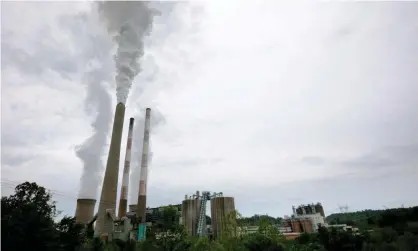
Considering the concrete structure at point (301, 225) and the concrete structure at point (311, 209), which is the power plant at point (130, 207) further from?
the concrete structure at point (311, 209)

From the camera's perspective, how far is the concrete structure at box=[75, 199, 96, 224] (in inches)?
1280

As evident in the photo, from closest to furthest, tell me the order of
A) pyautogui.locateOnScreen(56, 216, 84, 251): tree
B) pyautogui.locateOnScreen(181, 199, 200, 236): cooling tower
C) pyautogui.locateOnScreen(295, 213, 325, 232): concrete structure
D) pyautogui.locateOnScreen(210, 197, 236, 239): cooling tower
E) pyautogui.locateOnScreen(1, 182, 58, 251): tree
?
pyautogui.locateOnScreen(1, 182, 58, 251): tree → pyautogui.locateOnScreen(56, 216, 84, 251): tree → pyautogui.locateOnScreen(210, 197, 236, 239): cooling tower → pyautogui.locateOnScreen(181, 199, 200, 236): cooling tower → pyautogui.locateOnScreen(295, 213, 325, 232): concrete structure

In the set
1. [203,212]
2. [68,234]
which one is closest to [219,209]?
[203,212]

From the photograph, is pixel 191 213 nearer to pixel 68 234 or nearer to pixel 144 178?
pixel 144 178

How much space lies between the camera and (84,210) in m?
32.5

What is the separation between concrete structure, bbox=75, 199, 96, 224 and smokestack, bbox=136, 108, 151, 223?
8.65 metres

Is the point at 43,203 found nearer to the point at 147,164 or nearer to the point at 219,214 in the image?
the point at 147,164

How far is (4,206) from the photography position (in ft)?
46.7

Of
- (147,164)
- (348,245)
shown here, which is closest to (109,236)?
(147,164)

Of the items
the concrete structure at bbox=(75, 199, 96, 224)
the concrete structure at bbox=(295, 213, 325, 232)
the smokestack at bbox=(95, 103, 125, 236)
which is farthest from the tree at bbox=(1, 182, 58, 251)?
the concrete structure at bbox=(295, 213, 325, 232)

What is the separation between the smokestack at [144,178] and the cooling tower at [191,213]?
7.63 metres

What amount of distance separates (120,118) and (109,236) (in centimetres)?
1298

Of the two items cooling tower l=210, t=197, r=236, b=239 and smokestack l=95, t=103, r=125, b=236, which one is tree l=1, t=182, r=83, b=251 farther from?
cooling tower l=210, t=197, r=236, b=239

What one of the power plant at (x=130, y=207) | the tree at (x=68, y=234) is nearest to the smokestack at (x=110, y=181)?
the power plant at (x=130, y=207)
